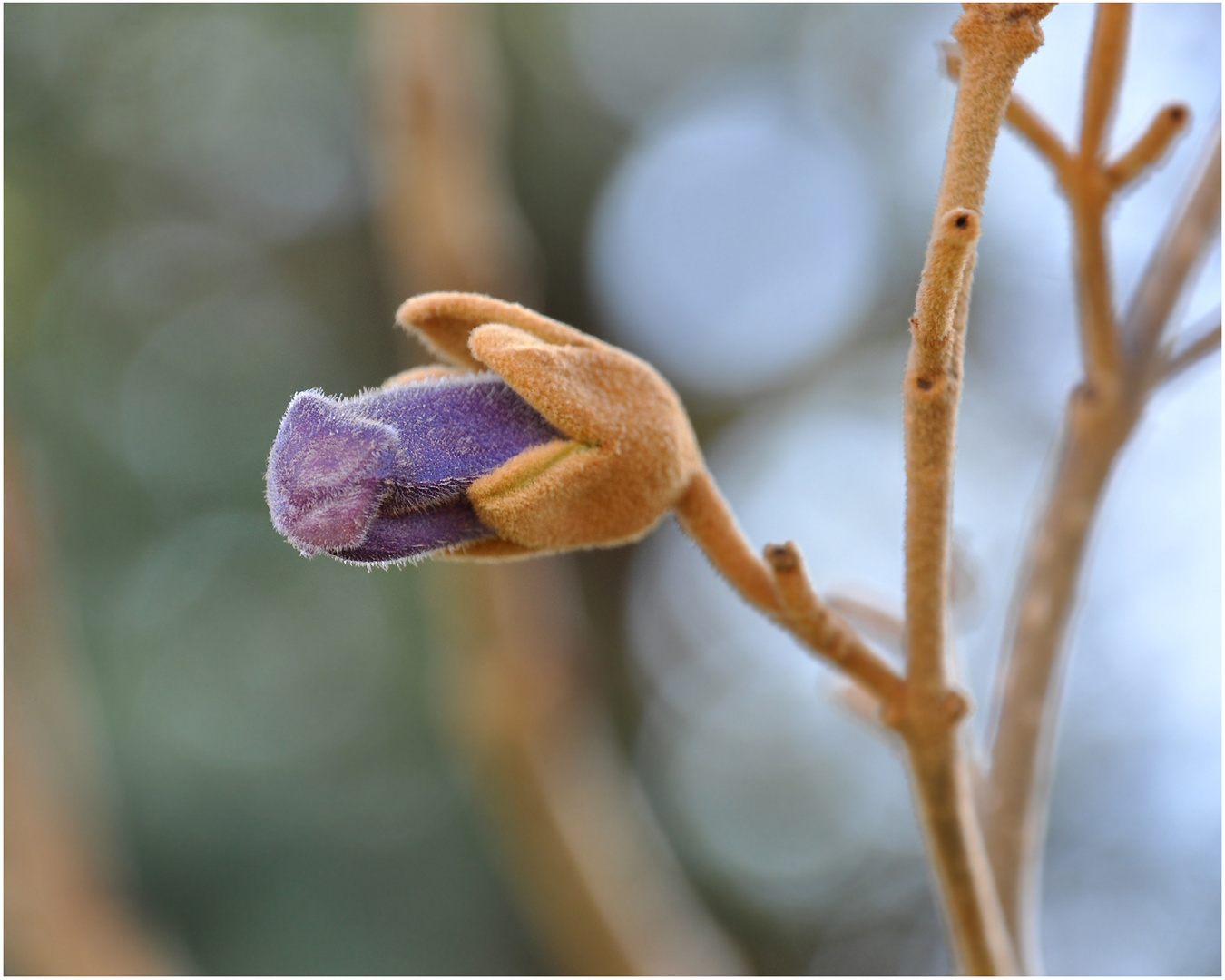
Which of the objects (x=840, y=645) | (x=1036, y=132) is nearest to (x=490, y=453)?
(x=840, y=645)

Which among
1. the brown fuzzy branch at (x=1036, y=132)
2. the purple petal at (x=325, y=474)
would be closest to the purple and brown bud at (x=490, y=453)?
the purple petal at (x=325, y=474)

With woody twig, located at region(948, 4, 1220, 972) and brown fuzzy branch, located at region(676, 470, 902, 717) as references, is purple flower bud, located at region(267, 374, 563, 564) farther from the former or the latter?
woody twig, located at region(948, 4, 1220, 972)

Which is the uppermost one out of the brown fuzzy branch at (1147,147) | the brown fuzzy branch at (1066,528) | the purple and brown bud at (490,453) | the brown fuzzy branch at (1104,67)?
the brown fuzzy branch at (1104,67)

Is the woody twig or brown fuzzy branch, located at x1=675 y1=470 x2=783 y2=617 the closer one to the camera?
brown fuzzy branch, located at x1=675 y1=470 x2=783 y2=617

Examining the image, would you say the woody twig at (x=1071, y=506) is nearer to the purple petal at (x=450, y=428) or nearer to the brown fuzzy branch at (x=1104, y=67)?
the brown fuzzy branch at (x=1104, y=67)

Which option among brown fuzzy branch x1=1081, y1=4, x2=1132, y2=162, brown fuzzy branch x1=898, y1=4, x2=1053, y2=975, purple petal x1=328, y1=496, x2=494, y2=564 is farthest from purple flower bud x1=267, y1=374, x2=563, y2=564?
brown fuzzy branch x1=1081, y1=4, x2=1132, y2=162

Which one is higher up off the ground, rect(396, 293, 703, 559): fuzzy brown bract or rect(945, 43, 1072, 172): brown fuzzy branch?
rect(945, 43, 1072, 172): brown fuzzy branch

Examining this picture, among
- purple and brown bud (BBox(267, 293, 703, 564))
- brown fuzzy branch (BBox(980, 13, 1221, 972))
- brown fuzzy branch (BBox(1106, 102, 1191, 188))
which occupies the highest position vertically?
brown fuzzy branch (BBox(1106, 102, 1191, 188))

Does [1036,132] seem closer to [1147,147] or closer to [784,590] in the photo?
[1147,147]
